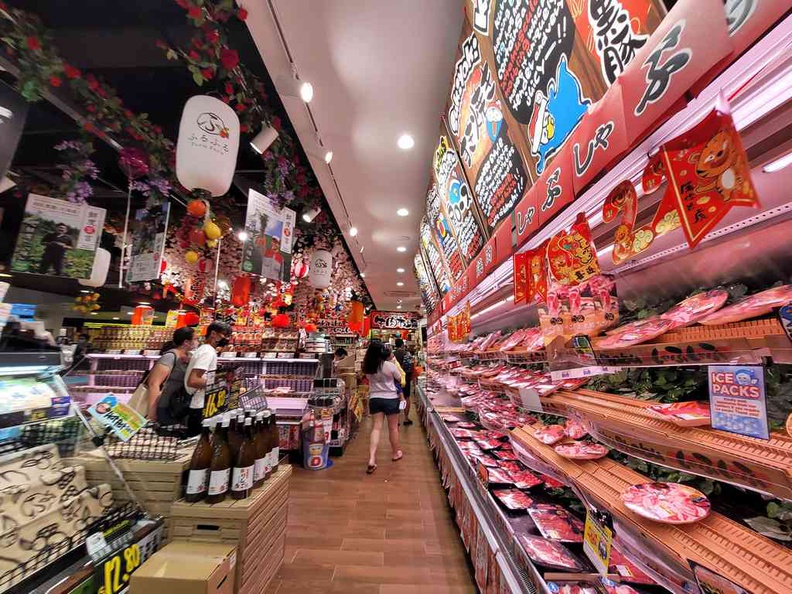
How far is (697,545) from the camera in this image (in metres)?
0.83

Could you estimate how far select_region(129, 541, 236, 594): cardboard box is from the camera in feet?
4.60

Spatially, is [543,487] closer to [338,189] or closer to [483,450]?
[483,450]

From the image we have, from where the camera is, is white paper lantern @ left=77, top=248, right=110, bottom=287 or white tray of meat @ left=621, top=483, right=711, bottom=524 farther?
white paper lantern @ left=77, top=248, right=110, bottom=287

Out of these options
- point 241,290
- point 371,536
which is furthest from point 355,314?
point 371,536

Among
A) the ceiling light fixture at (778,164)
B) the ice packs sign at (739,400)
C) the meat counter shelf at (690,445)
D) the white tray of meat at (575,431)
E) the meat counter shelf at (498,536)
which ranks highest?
the ceiling light fixture at (778,164)

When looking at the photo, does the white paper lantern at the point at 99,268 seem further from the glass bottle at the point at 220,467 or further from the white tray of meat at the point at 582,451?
the white tray of meat at the point at 582,451

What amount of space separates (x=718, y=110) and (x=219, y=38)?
345 cm

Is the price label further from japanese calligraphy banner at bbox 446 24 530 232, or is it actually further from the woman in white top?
the woman in white top

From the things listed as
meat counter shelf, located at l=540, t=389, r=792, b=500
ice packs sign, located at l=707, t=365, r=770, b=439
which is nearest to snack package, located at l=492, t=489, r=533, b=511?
meat counter shelf, located at l=540, t=389, r=792, b=500

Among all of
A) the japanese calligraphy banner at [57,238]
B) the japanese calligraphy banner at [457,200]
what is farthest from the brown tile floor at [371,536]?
the japanese calligraphy banner at [57,238]

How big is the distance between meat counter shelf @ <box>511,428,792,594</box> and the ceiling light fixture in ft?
3.25

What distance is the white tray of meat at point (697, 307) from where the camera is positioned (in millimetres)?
1052

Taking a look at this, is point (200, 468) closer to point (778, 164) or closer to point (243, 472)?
point (243, 472)

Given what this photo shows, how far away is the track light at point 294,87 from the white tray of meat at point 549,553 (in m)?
3.78
